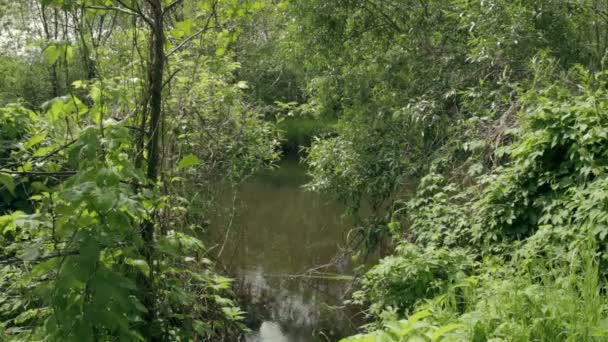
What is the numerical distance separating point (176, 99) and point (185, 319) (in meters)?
2.94

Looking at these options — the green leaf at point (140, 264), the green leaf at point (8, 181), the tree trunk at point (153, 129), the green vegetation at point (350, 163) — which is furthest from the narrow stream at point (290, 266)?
the green leaf at point (8, 181)

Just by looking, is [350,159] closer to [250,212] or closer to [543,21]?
[543,21]

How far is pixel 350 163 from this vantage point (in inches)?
299

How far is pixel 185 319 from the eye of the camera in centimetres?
331

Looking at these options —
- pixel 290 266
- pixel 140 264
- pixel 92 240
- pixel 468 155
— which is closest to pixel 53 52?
pixel 92 240

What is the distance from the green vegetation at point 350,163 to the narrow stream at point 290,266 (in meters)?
0.94

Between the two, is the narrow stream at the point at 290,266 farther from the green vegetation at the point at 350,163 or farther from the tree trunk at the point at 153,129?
the tree trunk at the point at 153,129

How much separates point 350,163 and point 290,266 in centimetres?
296

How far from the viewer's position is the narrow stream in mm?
7610

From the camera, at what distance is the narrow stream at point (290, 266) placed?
25.0 feet

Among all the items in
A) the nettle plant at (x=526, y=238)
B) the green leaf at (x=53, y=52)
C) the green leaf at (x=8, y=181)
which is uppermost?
the green leaf at (x=53, y=52)

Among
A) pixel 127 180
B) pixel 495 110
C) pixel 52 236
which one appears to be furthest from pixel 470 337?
pixel 495 110

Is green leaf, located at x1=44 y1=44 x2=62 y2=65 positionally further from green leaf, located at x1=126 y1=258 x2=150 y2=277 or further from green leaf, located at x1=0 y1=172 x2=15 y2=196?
Answer: green leaf, located at x1=126 y1=258 x2=150 y2=277

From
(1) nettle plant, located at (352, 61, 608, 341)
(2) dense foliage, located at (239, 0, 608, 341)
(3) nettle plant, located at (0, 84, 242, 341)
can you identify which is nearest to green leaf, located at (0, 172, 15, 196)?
(3) nettle plant, located at (0, 84, 242, 341)
